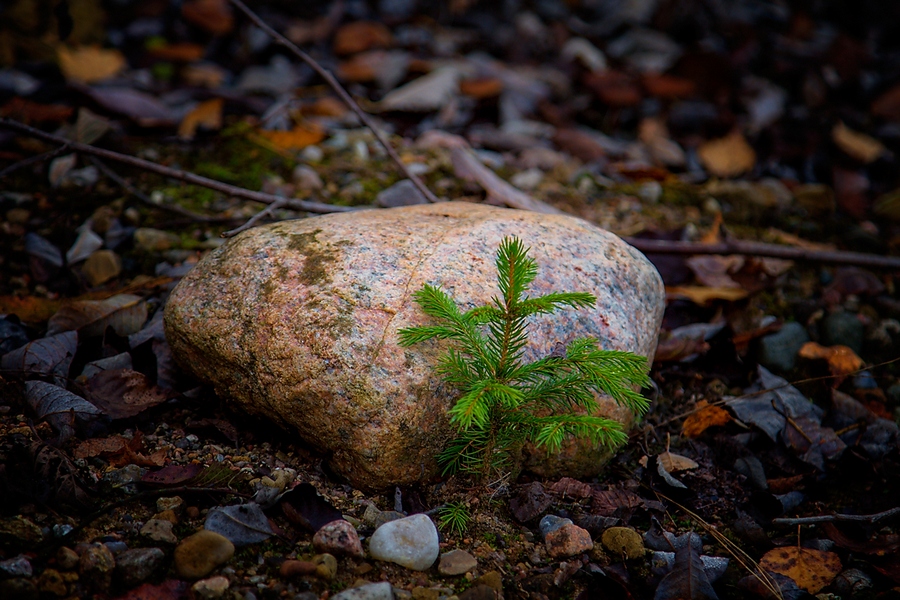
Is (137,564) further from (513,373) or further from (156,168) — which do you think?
(156,168)

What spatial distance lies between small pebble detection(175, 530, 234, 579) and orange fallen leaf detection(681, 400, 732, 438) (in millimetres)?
1700

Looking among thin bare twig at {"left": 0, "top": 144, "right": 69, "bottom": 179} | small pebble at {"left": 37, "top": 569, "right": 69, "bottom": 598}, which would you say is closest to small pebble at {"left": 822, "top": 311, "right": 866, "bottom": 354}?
small pebble at {"left": 37, "top": 569, "right": 69, "bottom": 598}

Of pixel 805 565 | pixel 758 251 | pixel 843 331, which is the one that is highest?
pixel 758 251

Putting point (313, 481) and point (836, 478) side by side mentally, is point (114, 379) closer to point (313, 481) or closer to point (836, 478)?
point (313, 481)

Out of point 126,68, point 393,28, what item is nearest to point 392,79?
point 393,28

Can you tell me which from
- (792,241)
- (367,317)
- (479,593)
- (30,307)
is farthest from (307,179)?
(792,241)

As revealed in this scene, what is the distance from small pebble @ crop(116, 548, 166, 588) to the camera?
1.64m

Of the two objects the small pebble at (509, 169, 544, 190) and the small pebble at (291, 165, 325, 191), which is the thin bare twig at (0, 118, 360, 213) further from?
the small pebble at (509, 169, 544, 190)

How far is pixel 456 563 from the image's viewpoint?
71.6 inches

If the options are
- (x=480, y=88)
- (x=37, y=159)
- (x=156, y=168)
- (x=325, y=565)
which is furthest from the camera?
(x=480, y=88)

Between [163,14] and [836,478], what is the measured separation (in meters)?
5.75

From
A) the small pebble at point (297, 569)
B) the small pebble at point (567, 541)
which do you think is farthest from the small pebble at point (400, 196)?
the small pebble at point (297, 569)

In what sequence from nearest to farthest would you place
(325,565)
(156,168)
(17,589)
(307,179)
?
(17,589)
(325,565)
(156,168)
(307,179)

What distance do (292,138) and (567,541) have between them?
3.03 m
